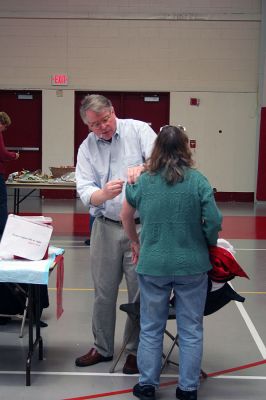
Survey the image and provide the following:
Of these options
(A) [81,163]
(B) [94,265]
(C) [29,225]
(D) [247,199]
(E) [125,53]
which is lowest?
(D) [247,199]

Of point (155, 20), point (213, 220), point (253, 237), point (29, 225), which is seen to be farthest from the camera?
point (155, 20)

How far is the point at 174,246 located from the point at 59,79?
35.8 feet

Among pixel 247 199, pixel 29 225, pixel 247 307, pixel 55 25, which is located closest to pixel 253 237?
pixel 247 307

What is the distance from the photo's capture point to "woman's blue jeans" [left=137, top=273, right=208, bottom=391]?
10.2 feet

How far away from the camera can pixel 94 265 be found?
369cm

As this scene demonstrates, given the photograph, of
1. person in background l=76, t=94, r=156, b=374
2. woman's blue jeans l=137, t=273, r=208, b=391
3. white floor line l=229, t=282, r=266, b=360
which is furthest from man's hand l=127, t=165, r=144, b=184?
white floor line l=229, t=282, r=266, b=360

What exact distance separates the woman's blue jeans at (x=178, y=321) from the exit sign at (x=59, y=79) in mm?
10787

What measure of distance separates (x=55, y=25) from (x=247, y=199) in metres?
5.80

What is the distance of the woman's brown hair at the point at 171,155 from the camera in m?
3.04

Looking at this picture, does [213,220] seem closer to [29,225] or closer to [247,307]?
[29,225]

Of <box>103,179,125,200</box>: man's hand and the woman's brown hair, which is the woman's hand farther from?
the woman's brown hair

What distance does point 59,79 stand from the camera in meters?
13.4

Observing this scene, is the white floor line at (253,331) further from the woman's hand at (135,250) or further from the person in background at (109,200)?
the woman's hand at (135,250)

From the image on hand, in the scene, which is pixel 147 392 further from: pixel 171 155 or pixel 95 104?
pixel 95 104
